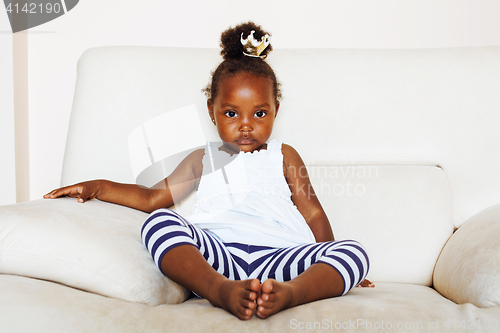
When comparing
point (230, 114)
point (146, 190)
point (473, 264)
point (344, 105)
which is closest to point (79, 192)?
point (146, 190)

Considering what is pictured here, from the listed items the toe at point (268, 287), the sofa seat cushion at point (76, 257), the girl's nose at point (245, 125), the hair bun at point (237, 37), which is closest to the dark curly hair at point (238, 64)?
the hair bun at point (237, 37)

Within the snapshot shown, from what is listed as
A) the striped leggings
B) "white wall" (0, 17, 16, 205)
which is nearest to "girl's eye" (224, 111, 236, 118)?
the striped leggings

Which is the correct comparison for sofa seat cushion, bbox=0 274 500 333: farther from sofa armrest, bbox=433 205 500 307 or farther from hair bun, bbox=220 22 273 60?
hair bun, bbox=220 22 273 60

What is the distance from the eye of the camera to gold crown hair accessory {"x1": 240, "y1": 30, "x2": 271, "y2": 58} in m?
1.19

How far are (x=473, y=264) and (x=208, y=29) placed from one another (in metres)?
1.36

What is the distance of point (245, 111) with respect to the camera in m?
1.11

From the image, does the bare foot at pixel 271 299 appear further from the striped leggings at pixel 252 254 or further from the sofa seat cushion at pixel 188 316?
the striped leggings at pixel 252 254

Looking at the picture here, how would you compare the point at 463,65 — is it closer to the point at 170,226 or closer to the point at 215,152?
the point at 215,152

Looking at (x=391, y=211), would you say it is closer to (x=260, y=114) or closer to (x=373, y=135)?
(x=373, y=135)

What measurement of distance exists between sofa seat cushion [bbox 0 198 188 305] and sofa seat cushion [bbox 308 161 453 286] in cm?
57

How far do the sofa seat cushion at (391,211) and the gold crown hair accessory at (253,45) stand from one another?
375mm

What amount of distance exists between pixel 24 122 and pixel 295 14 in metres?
1.24

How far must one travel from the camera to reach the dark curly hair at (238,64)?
115cm

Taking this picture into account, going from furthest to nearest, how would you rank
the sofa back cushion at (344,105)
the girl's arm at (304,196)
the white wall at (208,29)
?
the white wall at (208,29)
the sofa back cushion at (344,105)
the girl's arm at (304,196)
